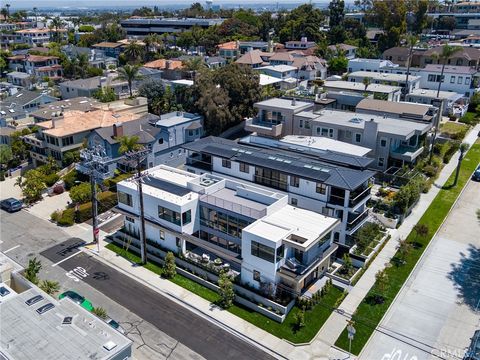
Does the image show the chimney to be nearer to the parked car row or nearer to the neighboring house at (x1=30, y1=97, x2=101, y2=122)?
the neighboring house at (x1=30, y1=97, x2=101, y2=122)

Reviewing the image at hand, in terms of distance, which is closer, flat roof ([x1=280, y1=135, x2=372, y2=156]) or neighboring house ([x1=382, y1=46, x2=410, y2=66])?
flat roof ([x1=280, y1=135, x2=372, y2=156])

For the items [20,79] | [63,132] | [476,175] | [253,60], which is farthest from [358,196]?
[20,79]

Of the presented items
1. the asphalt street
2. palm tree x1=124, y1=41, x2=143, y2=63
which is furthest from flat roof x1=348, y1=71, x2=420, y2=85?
the asphalt street

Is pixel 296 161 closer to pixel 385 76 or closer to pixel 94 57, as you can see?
pixel 385 76

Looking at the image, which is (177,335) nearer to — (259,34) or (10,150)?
(10,150)

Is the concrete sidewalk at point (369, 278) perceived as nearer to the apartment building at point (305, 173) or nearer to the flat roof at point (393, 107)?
the apartment building at point (305, 173)

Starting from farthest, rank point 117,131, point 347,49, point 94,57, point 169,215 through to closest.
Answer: point 94,57
point 347,49
point 117,131
point 169,215

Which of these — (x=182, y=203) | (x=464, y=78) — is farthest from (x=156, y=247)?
(x=464, y=78)
